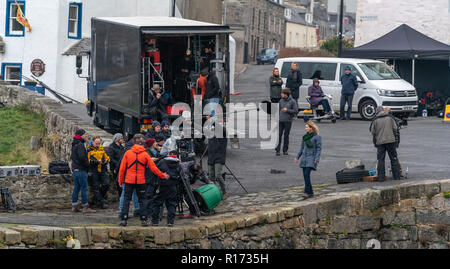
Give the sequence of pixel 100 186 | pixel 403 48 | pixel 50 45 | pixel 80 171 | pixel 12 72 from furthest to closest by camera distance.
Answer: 1. pixel 12 72
2. pixel 50 45
3. pixel 403 48
4. pixel 100 186
5. pixel 80 171

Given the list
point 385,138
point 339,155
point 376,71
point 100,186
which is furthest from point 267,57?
point 100,186

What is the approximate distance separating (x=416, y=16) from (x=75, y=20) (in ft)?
60.9

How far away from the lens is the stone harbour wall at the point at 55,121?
2297 centimetres

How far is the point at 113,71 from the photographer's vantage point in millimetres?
22062

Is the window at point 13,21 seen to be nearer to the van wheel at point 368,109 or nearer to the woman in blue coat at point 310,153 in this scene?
the van wheel at point 368,109

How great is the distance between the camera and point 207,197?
14.3m

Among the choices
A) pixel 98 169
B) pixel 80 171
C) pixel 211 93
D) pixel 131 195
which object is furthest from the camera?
pixel 211 93

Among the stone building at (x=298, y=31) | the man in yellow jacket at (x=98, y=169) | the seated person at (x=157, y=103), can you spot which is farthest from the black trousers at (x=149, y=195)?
the stone building at (x=298, y=31)

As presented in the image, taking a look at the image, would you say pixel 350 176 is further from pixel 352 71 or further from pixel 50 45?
pixel 50 45

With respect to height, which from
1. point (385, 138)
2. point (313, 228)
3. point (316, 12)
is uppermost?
point (316, 12)

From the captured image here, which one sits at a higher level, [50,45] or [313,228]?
[50,45]

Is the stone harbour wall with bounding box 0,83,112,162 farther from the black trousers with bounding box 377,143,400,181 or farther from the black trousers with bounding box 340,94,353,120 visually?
the black trousers with bounding box 340,94,353,120

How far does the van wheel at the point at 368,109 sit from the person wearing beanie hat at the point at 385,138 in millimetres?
11174

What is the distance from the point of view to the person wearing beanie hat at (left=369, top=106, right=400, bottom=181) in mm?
16641
